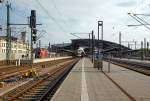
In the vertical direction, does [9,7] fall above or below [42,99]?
above

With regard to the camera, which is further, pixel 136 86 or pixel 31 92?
pixel 136 86

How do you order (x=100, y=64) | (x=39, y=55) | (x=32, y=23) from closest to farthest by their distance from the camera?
(x=32, y=23), (x=100, y=64), (x=39, y=55)

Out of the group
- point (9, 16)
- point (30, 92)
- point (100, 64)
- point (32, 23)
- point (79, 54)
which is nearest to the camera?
point (30, 92)

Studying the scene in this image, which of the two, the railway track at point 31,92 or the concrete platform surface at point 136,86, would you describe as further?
the railway track at point 31,92

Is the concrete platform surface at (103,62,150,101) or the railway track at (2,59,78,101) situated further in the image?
the railway track at (2,59,78,101)

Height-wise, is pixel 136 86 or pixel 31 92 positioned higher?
pixel 136 86

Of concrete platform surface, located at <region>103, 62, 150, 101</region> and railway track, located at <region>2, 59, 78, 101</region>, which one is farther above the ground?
concrete platform surface, located at <region>103, 62, 150, 101</region>

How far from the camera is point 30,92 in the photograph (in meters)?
21.2

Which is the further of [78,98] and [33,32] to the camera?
[33,32]

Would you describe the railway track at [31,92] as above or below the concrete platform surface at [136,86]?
below

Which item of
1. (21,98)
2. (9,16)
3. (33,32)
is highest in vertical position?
(9,16)

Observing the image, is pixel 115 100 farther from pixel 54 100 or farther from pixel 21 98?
pixel 21 98

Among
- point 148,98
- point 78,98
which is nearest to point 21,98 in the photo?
point 78,98

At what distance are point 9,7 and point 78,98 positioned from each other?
47.0m
